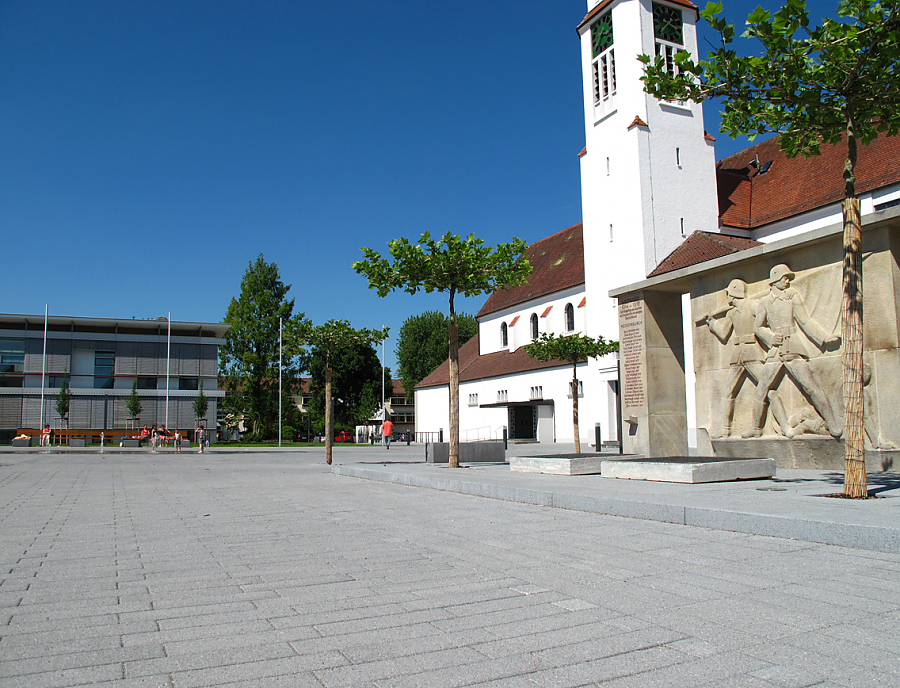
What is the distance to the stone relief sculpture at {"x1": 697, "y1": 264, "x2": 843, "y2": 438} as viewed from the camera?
13117 millimetres

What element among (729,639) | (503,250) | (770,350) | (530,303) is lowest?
(729,639)

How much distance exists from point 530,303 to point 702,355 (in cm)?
3653

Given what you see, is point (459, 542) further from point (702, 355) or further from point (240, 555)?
point (702, 355)

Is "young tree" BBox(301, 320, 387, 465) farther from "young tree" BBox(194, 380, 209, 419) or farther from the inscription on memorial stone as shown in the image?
"young tree" BBox(194, 380, 209, 419)

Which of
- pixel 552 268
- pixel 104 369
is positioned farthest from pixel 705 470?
pixel 104 369

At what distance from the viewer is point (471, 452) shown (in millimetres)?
19891

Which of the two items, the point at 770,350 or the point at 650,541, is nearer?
the point at 650,541

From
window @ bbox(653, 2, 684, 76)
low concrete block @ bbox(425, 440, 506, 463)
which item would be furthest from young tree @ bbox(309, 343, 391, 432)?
low concrete block @ bbox(425, 440, 506, 463)

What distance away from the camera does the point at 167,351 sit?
6162 centimetres

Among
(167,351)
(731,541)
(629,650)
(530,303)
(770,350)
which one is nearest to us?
(629,650)

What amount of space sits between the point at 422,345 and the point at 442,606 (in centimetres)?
7853

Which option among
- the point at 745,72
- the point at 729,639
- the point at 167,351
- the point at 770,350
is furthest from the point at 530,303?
the point at 729,639

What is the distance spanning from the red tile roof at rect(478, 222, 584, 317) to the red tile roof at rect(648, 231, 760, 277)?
33.2 ft

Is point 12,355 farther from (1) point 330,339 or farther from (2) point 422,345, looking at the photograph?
(1) point 330,339
